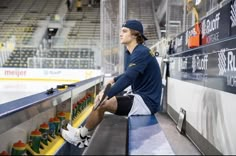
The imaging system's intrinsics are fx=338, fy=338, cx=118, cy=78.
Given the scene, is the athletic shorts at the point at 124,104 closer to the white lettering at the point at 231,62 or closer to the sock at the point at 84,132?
the sock at the point at 84,132

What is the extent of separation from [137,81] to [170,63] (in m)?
1.83

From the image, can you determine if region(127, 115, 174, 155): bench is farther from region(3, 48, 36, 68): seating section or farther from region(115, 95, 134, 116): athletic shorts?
region(3, 48, 36, 68): seating section

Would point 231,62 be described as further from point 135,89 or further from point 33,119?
point 33,119

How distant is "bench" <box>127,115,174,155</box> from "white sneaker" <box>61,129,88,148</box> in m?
0.31

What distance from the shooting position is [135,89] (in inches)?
97.8

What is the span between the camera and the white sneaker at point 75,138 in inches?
81.7

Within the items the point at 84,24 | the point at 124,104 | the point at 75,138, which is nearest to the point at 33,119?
the point at 75,138

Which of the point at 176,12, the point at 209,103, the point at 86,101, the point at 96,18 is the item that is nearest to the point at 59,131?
the point at 209,103

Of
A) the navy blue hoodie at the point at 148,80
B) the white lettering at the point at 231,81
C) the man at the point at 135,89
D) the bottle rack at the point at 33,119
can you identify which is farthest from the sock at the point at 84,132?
the white lettering at the point at 231,81

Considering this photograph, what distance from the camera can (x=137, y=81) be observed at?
246cm

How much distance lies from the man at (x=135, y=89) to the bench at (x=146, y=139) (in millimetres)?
199

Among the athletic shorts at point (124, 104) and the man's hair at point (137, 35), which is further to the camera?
the man's hair at point (137, 35)

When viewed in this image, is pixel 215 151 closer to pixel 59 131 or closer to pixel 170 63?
pixel 59 131

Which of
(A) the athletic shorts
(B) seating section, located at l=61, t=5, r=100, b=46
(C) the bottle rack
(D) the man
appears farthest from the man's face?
(B) seating section, located at l=61, t=5, r=100, b=46
